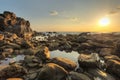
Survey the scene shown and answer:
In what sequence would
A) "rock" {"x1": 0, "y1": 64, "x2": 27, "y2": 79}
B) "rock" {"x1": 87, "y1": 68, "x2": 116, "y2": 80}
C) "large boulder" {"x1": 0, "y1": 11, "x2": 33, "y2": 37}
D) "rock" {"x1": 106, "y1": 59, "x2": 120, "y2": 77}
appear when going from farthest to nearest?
"large boulder" {"x1": 0, "y1": 11, "x2": 33, "y2": 37}
"rock" {"x1": 106, "y1": 59, "x2": 120, "y2": 77}
"rock" {"x1": 87, "y1": 68, "x2": 116, "y2": 80}
"rock" {"x1": 0, "y1": 64, "x2": 27, "y2": 79}

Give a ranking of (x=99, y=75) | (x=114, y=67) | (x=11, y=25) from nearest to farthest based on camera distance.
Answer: (x=99, y=75)
(x=114, y=67)
(x=11, y=25)

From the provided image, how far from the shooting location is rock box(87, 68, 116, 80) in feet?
40.3

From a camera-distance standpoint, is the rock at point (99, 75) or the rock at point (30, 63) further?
the rock at point (30, 63)

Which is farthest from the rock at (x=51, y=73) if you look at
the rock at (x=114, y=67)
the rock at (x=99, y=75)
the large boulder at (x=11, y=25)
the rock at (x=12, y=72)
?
the large boulder at (x=11, y=25)

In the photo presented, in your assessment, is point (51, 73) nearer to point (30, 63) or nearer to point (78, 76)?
point (78, 76)

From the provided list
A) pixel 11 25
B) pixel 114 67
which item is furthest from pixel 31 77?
pixel 11 25

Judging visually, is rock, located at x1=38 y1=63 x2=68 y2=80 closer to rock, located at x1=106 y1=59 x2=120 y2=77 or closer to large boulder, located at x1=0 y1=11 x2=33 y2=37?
rock, located at x1=106 y1=59 x2=120 y2=77

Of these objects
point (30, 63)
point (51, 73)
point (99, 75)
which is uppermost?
point (51, 73)

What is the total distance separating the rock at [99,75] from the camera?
40.3 ft

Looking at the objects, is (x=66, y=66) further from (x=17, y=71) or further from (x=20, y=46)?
(x=20, y=46)

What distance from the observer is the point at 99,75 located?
41.8 feet

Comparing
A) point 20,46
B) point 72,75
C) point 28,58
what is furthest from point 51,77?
point 20,46

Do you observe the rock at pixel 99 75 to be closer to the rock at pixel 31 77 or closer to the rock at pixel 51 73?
the rock at pixel 51 73

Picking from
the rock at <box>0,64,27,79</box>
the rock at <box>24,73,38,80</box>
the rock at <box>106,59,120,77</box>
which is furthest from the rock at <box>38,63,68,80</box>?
the rock at <box>106,59,120,77</box>
